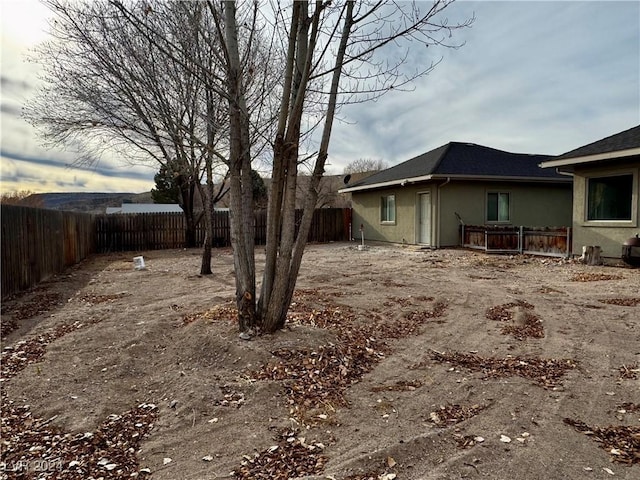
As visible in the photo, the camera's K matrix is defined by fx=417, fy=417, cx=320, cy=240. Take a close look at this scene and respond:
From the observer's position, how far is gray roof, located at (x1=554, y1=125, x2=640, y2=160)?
31.4 ft

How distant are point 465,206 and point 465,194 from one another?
0.42 metres

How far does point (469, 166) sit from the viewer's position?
15.0 metres

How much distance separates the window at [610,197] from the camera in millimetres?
9984

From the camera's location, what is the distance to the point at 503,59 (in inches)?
314

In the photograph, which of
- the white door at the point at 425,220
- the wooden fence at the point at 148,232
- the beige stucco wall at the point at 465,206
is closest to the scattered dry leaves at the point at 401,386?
the beige stucco wall at the point at 465,206

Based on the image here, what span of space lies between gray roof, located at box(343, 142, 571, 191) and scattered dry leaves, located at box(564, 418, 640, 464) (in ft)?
38.3

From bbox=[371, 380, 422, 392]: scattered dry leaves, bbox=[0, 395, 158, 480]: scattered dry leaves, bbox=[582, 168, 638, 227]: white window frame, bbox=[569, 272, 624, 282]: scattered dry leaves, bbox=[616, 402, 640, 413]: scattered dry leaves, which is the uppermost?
bbox=[582, 168, 638, 227]: white window frame

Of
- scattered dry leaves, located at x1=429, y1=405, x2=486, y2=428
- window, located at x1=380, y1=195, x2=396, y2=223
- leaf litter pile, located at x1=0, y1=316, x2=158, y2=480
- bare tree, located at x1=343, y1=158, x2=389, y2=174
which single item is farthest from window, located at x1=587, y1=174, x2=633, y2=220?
bare tree, located at x1=343, y1=158, x2=389, y2=174

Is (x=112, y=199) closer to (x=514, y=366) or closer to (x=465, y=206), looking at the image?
(x=465, y=206)

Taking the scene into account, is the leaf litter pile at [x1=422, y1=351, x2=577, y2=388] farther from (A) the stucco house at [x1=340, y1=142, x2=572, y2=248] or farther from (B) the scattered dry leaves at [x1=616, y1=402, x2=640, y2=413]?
(A) the stucco house at [x1=340, y1=142, x2=572, y2=248]

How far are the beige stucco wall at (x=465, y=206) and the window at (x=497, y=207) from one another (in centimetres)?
17

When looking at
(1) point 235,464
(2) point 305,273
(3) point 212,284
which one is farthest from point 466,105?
(1) point 235,464

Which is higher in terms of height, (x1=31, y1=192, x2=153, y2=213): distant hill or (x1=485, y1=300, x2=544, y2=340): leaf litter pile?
(x1=31, y1=192, x2=153, y2=213): distant hill

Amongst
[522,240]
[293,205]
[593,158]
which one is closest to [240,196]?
[293,205]
